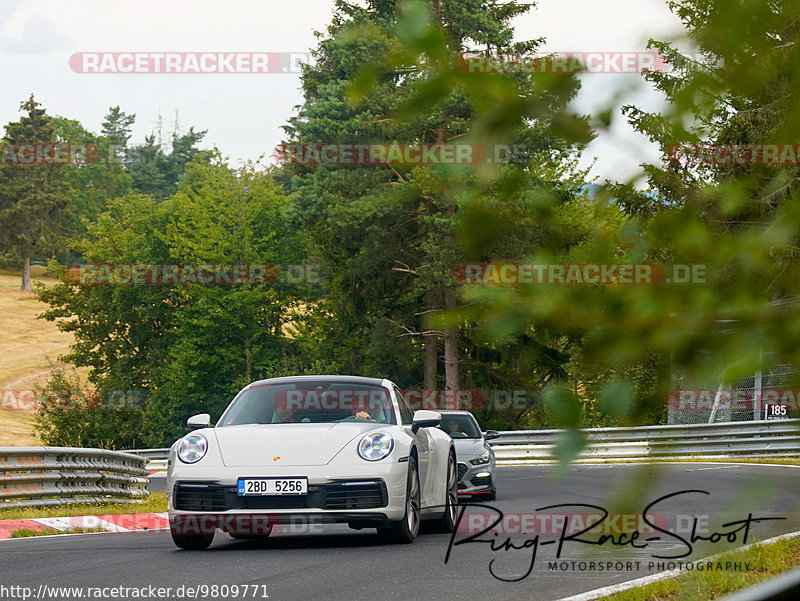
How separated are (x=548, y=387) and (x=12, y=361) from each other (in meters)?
86.3

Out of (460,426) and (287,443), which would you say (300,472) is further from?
(460,426)

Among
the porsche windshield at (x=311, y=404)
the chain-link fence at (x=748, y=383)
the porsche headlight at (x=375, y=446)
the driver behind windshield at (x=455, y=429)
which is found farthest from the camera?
the driver behind windshield at (x=455, y=429)

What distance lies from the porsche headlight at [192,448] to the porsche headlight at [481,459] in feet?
23.0

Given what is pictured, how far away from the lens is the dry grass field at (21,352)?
6837cm

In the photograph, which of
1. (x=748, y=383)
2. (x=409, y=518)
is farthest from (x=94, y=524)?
(x=748, y=383)

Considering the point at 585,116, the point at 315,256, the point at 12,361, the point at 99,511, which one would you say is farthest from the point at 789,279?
the point at 12,361

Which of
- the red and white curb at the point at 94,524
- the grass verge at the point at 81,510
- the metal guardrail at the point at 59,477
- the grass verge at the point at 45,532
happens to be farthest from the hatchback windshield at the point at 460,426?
the grass verge at the point at 45,532

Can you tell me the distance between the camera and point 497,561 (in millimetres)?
8391

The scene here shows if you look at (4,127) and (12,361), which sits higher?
(4,127)

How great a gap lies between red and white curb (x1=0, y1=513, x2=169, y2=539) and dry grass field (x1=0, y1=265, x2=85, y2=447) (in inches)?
1975

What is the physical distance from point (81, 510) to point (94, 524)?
2.32m

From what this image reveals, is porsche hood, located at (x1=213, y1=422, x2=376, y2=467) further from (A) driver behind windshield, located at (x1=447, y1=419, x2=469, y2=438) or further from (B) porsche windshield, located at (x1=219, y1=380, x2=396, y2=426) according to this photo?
(A) driver behind windshield, located at (x1=447, y1=419, x2=469, y2=438)

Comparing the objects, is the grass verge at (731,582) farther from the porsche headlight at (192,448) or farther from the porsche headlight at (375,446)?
the porsche headlight at (192,448)

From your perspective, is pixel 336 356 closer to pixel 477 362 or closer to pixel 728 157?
pixel 477 362
